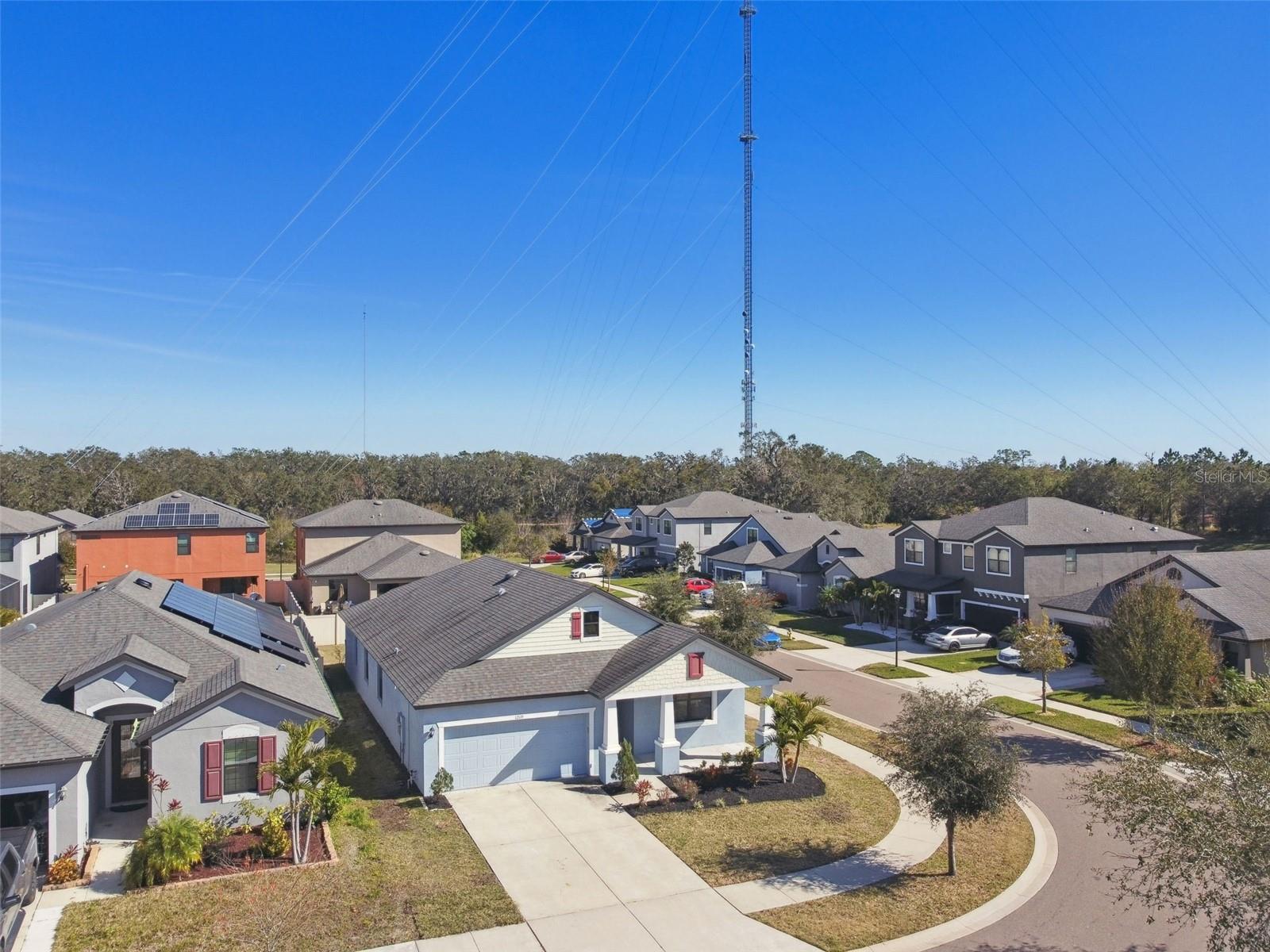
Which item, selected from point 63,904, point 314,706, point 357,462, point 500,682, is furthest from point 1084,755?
point 357,462

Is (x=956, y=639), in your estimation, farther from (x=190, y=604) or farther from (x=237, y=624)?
(x=190, y=604)

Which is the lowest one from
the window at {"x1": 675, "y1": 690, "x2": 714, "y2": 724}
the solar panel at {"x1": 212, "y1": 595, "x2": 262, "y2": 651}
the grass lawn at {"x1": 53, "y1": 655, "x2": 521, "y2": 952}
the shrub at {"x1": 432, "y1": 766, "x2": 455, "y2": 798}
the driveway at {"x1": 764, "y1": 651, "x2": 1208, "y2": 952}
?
the driveway at {"x1": 764, "y1": 651, "x2": 1208, "y2": 952}

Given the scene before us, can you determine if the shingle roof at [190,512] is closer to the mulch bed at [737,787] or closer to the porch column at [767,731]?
the porch column at [767,731]

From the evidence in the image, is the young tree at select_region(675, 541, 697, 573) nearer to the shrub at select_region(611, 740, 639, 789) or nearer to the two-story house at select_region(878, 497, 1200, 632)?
the two-story house at select_region(878, 497, 1200, 632)

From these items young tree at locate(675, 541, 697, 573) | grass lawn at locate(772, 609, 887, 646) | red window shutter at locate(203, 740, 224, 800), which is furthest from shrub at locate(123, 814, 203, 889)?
young tree at locate(675, 541, 697, 573)

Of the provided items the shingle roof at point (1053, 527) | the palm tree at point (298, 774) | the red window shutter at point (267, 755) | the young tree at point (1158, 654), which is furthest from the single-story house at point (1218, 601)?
the red window shutter at point (267, 755)

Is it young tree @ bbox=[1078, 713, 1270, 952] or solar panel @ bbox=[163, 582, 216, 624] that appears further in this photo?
solar panel @ bbox=[163, 582, 216, 624]
